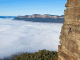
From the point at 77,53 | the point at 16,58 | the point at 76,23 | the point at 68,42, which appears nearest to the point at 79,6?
the point at 76,23

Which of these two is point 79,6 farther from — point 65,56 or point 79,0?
point 65,56

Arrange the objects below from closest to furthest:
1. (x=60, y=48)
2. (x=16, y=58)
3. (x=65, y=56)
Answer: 1. (x=65, y=56)
2. (x=60, y=48)
3. (x=16, y=58)

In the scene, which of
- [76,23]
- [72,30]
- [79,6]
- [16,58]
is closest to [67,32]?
[72,30]

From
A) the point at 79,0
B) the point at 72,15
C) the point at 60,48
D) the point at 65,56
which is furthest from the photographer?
the point at 60,48

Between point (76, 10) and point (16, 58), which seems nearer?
point (76, 10)

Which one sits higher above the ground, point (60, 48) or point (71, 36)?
point (71, 36)

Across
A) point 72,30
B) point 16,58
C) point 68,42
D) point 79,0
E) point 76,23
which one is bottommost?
point 16,58
